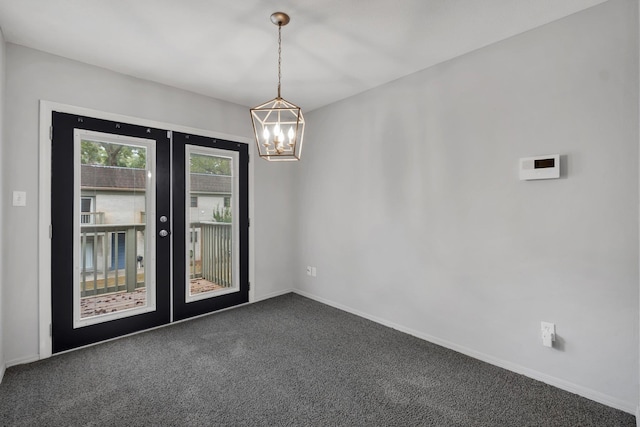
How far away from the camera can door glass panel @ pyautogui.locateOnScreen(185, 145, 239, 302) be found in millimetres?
3357

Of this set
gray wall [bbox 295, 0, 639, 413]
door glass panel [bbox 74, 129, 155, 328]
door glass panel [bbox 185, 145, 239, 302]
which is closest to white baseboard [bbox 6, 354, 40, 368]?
door glass panel [bbox 74, 129, 155, 328]

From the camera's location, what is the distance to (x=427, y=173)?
2.84 metres

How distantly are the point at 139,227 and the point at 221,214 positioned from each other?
880mm

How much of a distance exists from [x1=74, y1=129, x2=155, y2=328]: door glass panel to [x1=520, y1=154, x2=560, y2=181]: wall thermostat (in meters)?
3.28

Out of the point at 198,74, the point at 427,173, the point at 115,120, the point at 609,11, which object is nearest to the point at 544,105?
the point at 609,11

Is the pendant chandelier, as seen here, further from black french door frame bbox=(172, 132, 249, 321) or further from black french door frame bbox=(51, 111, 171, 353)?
black french door frame bbox=(51, 111, 171, 353)

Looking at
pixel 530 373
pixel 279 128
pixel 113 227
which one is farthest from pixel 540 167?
pixel 113 227

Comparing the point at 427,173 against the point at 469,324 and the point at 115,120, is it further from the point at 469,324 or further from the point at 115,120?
the point at 115,120

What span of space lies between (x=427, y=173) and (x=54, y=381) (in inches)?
132

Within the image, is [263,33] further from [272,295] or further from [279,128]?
[272,295]

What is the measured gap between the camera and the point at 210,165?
11.5 ft

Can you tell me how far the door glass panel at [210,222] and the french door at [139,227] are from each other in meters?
0.01

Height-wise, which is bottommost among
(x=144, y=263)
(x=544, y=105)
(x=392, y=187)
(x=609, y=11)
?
(x=144, y=263)

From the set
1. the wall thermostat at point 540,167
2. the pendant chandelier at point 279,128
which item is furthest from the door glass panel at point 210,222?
the wall thermostat at point 540,167
